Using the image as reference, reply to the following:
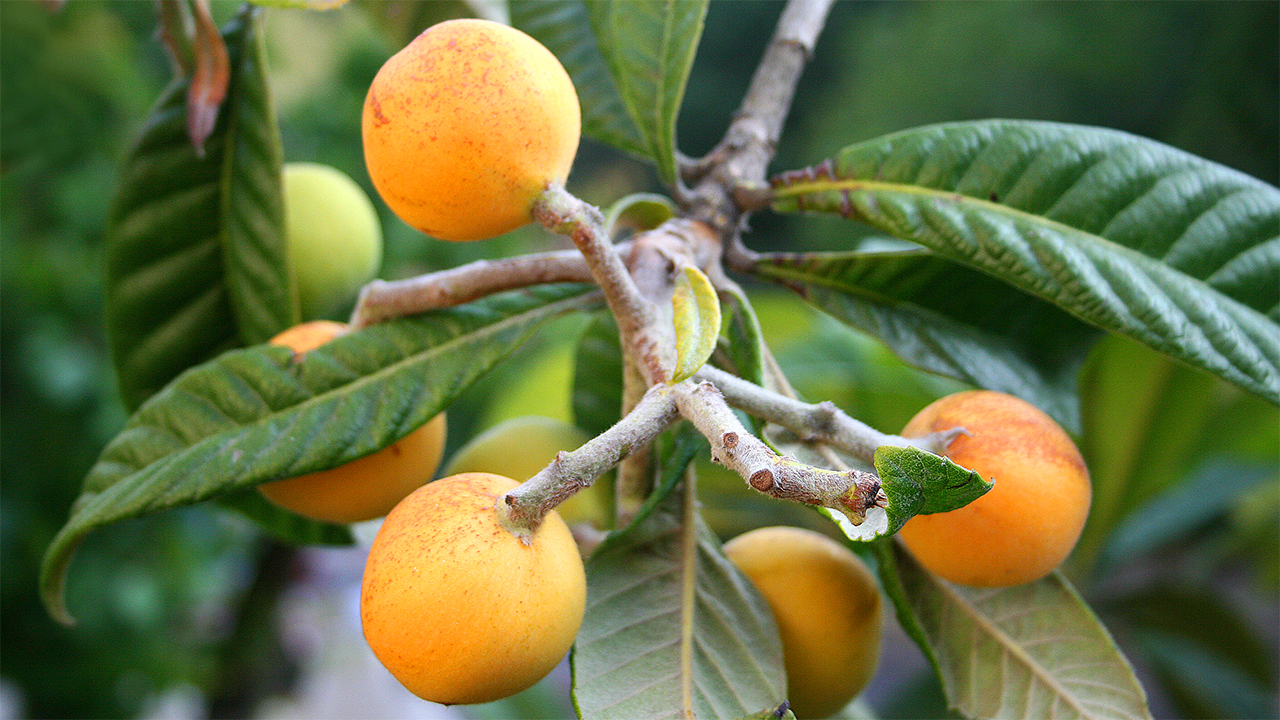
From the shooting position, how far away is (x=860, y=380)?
1.08 m

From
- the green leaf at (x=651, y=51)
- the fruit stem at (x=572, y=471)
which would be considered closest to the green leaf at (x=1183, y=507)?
the green leaf at (x=651, y=51)

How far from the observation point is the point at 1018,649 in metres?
0.50

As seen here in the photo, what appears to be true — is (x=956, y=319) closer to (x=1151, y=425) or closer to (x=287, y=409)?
(x=287, y=409)

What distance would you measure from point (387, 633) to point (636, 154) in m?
0.41

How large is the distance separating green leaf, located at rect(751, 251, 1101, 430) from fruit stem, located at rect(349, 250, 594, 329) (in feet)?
0.56

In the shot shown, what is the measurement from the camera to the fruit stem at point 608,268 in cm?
40

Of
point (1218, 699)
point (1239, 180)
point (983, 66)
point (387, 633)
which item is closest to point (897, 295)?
point (1239, 180)

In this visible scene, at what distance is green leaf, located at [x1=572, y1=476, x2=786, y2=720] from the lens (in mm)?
424

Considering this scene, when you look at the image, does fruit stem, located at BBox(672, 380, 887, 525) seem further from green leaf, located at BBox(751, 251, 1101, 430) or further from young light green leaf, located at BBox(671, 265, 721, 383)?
green leaf, located at BBox(751, 251, 1101, 430)

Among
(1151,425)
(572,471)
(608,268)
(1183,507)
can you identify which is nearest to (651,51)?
(608,268)

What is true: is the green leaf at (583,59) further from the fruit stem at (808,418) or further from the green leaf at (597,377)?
the fruit stem at (808,418)

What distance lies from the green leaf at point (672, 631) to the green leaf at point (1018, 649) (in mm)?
89

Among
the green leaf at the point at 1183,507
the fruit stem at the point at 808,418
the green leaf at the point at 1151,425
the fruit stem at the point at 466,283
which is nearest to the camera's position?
the fruit stem at the point at 808,418

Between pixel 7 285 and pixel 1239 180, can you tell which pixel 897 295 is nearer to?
pixel 1239 180
